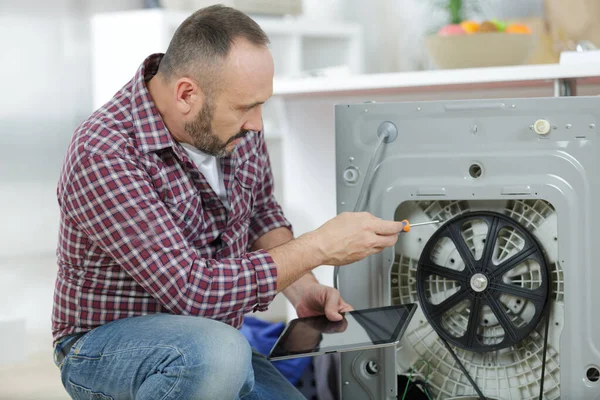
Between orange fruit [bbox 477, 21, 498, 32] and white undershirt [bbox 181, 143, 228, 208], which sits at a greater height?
orange fruit [bbox 477, 21, 498, 32]

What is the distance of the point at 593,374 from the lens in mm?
1397

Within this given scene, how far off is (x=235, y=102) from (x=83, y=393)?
20.7 inches

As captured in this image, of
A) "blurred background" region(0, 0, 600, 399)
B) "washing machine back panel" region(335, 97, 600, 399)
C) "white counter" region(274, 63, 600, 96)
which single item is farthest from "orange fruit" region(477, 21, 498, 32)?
"blurred background" region(0, 0, 600, 399)

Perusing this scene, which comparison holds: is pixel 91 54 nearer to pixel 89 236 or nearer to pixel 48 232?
pixel 48 232

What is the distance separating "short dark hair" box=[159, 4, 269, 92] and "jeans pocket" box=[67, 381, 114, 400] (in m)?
0.51

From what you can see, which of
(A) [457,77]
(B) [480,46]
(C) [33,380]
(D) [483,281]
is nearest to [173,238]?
(D) [483,281]

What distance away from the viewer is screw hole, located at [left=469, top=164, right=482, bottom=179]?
1446mm

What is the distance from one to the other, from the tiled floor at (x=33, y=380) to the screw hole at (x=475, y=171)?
56.1 inches

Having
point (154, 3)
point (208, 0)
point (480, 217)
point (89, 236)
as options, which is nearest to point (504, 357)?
point (480, 217)

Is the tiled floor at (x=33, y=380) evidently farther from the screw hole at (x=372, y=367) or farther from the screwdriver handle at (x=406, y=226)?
the screwdriver handle at (x=406, y=226)

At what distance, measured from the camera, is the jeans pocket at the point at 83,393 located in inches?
54.3

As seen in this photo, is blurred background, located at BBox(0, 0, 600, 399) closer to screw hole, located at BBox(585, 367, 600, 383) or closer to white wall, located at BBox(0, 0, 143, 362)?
white wall, located at BBox(0, 0, 143, 362)

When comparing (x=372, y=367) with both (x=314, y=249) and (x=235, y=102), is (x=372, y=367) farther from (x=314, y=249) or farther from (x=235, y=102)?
(x=235, y=102)

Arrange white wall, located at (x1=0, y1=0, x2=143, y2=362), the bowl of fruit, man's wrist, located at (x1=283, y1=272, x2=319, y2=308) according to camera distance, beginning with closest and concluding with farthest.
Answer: man's wrist, located at (x1=283, y1=272, x2=319, y2=308) → the bowl of fruit → white wall, located at (x1=0, y1=0, x2=143, y2=362)
